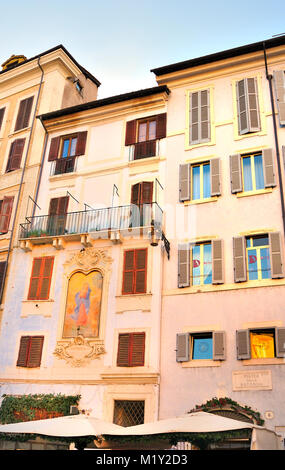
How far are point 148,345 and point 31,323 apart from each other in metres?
4.96

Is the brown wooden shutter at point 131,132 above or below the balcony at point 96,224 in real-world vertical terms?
above

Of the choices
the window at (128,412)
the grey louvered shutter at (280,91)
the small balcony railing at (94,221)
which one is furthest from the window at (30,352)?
the grey louvered shutter at (280,91)

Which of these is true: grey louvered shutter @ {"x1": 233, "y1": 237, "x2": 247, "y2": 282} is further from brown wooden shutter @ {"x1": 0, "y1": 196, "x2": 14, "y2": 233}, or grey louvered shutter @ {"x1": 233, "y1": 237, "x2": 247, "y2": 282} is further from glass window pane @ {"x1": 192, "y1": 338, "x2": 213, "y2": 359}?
brown wooden shutter @ {"x1": 0, "y1": 196, "x2": 14, "y2": 233}

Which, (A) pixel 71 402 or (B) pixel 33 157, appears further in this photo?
(B) pixel 33 157

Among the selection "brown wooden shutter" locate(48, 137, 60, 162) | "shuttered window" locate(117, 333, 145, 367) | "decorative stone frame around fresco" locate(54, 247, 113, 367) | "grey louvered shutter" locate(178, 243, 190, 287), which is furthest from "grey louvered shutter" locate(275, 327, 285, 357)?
"brown wooden shutter" locate(48, 137, 60, 162)

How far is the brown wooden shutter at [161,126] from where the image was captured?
20.0m

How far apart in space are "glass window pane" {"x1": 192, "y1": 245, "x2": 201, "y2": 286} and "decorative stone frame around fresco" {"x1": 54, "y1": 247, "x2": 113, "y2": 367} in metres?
3.24

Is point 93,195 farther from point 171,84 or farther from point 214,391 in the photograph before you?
point 214,391

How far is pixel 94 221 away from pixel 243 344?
7862mm

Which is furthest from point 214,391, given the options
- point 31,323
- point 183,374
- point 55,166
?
point 55,166

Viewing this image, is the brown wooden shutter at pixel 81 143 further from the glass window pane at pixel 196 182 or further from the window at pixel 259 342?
the window at pixel 259 342

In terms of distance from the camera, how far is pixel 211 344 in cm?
1568

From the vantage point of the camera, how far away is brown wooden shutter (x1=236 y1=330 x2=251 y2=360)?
48.5 ft

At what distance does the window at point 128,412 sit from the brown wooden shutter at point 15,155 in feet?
A: 41.2
